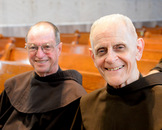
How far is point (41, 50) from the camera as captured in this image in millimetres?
2078

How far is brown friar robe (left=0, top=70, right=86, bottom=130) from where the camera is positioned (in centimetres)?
198

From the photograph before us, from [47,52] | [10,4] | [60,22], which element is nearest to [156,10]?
[60,22]

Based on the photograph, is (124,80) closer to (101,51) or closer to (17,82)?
(101,51)

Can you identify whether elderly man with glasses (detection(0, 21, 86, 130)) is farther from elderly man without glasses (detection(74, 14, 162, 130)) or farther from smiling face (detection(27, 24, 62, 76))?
elderly man without glasses (detection(74, 14, 162, 130))

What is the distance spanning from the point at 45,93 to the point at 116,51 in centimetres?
101

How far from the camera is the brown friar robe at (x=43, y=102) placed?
198cm

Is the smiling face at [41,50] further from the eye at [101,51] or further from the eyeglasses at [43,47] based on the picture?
the eye at [101,51]

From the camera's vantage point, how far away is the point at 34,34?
2.10 meters

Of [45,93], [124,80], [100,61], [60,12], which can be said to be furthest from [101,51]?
[60,12]

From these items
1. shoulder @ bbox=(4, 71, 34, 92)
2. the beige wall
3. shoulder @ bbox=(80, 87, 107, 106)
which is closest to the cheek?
shoulder @ bbox=(80, 87, 107, 106)

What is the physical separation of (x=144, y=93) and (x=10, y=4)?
8060mm

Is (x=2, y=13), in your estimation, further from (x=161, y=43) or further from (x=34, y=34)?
(x=34, y=34)

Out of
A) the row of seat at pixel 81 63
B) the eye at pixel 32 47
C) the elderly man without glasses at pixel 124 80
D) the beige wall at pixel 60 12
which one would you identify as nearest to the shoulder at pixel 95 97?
the elderly man without glasses at pixel 124 80

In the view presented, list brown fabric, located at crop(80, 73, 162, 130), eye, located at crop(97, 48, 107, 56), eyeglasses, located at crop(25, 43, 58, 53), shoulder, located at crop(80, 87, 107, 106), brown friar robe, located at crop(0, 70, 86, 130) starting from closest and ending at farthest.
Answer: brown fabric, located at crop(80, 73, 162, 130)
eye, located at crop(97, 48, 107, 56)
shoulder, located at crop(80, 87, 107, 106)
brown friar robe, located at crop(0, 70, 86, 130)
eyeglasses, located at crop(25, 43, 58, 53)
